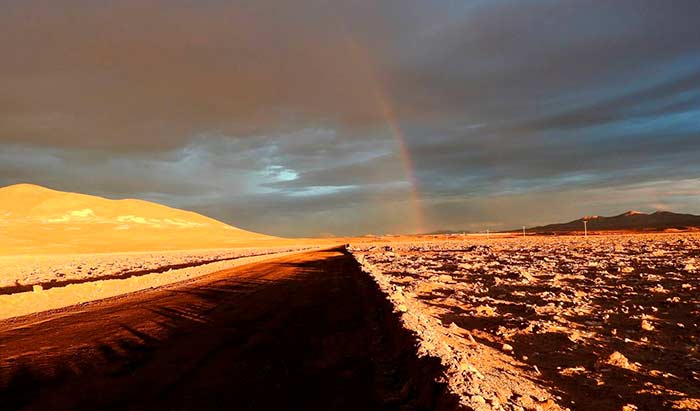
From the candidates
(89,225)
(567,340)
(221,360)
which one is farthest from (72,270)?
(89,225)

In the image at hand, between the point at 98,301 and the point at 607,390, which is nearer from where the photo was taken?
the point at 607,390

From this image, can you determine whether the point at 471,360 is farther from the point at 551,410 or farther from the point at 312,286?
the point at 312,286

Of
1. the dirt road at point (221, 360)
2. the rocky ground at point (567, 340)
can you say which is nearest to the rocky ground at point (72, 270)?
the dirt road at point (221, 360)

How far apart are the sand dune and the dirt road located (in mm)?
→ 101092

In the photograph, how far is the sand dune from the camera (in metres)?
120

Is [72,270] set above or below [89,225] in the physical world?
below

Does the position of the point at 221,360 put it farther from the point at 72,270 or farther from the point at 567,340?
the point at 72,270

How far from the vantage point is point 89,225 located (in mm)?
154000

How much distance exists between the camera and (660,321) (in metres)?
10.1

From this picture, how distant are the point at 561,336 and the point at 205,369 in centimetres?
690

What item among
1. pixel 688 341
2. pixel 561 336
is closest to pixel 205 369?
pixel 561 336

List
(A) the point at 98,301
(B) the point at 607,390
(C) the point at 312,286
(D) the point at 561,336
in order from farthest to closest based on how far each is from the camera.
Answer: (C) the point at 312,286 → (A) the point at 98,301 → (D) the point at 561,336 → (B) the point at 607,390

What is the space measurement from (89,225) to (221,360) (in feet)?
553

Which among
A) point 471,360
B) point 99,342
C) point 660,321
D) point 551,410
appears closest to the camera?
point 551,410
